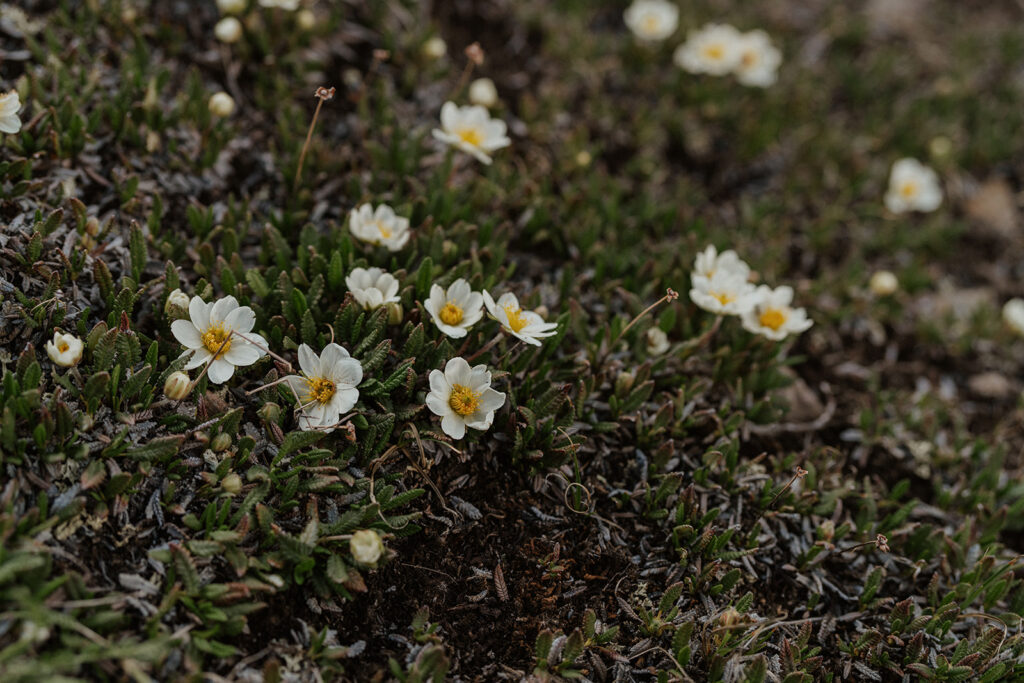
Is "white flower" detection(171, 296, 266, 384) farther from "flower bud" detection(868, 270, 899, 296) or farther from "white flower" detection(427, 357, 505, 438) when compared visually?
"flower bud" detection(868, 270, 899, 296)

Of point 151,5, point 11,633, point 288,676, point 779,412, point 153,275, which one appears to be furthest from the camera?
point 151,5

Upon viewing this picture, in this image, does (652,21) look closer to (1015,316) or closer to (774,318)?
(774,318)

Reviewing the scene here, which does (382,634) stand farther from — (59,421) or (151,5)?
(151,5)

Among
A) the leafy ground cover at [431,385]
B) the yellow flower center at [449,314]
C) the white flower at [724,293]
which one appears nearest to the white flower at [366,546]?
A: the leafy ground cover at [431,385]

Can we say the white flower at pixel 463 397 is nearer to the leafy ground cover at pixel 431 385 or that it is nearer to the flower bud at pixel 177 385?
the leafy ground cover at pixel 431 385

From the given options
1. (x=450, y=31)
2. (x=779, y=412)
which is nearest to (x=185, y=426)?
(x=779, y=412)

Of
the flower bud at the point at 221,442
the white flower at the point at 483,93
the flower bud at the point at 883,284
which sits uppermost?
the white flower at the point at 483,93

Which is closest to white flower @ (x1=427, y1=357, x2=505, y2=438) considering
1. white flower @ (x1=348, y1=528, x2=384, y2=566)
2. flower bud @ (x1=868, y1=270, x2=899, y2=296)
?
white flower @ (x1=348, y1=528, x2=384, y2=566)
